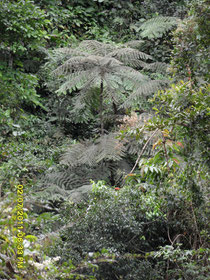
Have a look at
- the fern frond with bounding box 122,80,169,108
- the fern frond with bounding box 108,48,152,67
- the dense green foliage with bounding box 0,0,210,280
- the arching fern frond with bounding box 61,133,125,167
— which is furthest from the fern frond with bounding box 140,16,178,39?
the arching fern frond with bounding box 61,133,125,167

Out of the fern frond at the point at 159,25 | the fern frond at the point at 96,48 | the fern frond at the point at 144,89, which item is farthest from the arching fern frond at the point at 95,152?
the fern frond at the point at 159,25

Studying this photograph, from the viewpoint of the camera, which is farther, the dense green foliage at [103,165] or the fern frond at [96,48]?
the fern frond at [96,48]

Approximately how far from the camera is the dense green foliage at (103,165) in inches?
91.6

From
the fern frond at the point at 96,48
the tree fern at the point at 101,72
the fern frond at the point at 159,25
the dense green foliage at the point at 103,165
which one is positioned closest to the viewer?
the dense green foliage at the point at 103,165

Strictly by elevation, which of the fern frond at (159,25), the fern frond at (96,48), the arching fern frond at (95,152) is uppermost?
the fern frond at (159,25)

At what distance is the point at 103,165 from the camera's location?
4.33 metres

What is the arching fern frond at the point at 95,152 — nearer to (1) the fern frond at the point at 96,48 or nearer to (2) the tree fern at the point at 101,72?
(2) the tree fern at the point at 101,72

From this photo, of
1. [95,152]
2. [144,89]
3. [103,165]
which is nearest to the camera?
[95,152]

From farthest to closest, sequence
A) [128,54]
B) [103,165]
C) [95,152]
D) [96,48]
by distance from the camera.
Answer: [96,48] < [128,54] < [103,165] < [95,152]

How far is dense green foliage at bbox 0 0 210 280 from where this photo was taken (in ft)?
7.63

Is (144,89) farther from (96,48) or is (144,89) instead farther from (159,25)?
(159,25)

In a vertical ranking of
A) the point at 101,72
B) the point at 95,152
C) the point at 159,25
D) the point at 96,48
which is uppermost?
the point at 159,25

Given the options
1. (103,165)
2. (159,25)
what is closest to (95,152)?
(103,165)

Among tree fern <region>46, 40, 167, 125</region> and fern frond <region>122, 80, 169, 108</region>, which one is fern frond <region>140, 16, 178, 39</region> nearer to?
tree fern <region>46, 40, 167, 125</region>
